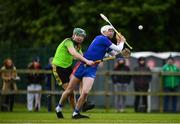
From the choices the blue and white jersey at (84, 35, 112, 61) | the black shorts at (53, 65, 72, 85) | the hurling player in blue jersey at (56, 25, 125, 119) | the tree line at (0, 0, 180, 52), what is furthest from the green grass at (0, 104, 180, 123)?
the tree line at (0, 0, 180, 52)

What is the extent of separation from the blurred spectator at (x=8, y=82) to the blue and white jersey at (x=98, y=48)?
28.6ft

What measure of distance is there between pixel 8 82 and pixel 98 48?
9696 millimetres

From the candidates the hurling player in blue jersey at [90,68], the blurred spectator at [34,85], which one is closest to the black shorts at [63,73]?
the hurling player in blue jersey at [90,68]

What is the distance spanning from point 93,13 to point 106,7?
0.76 metres

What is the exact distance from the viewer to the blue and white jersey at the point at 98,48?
21.0 metres

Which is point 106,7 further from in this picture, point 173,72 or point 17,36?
point 173,72

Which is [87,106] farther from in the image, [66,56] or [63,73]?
[66,56]

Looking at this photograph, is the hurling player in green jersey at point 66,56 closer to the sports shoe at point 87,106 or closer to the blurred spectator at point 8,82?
the sports shoe at point 87,106

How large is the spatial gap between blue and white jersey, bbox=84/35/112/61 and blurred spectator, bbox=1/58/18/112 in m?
8.73

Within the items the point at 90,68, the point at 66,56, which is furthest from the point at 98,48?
the point at 66,56

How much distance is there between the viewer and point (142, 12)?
141 ft

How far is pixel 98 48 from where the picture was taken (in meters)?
21.0

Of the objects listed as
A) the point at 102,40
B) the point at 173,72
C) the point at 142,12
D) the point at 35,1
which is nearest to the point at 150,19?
the point at 142,12

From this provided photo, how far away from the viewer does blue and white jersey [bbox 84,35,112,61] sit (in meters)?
21.0
